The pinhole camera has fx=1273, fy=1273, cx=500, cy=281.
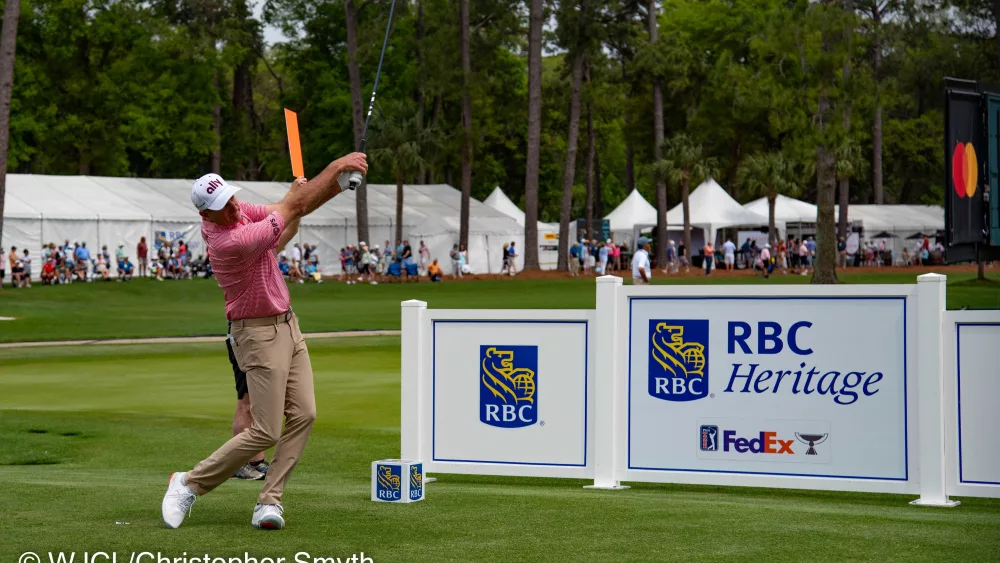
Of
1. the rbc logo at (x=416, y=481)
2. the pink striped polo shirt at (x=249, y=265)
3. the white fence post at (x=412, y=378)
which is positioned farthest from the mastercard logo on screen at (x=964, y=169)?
the pink striped polo shirt at (x=249, y=265)

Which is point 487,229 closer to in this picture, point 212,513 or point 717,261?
point 717,261

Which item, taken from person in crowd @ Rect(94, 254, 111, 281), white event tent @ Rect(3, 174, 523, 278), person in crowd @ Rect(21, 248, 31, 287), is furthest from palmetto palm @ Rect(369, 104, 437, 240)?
person in crowd @ Rect(21, 248, 31, 287)

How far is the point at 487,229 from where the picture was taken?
6306 cm

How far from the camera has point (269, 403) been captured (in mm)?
6773

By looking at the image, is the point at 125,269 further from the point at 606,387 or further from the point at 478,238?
the point at 606,387

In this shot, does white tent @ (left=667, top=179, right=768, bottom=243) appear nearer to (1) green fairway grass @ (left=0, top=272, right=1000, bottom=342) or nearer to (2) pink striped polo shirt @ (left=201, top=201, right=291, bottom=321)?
(1) green fairway grass @ (left=0, top=272, right=1000, bottom=342)

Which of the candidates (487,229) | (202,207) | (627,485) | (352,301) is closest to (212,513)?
(202,207)

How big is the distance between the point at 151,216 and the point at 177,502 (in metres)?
46.3

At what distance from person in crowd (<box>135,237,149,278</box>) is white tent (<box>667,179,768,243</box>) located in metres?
27.9

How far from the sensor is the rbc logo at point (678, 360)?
8.29 metres

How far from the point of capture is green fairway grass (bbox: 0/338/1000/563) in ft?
19.5

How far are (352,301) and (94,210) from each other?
13.4 m

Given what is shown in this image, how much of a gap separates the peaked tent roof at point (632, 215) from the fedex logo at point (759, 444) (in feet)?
197

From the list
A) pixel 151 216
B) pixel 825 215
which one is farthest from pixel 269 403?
pixel 151 216
